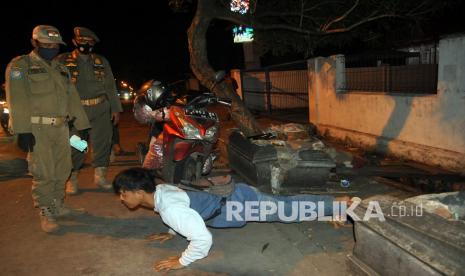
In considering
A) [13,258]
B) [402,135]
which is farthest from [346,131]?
[13,258]

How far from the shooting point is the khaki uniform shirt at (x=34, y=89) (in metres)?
3.79

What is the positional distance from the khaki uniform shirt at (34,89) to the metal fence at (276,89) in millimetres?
8345

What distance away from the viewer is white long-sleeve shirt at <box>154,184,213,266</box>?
276 cm

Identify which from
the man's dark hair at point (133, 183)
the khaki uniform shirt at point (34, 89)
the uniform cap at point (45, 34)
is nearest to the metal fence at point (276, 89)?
the khaki uniform shirt at point (34, 89)

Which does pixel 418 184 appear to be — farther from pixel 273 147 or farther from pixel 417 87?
pixel 417 87

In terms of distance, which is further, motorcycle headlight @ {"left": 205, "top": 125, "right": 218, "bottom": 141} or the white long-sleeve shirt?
motorcycle headlight @ {"left": 205, "top": 125, "right": 218, "bottom": 141}

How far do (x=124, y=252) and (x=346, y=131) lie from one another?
5260 millimetres

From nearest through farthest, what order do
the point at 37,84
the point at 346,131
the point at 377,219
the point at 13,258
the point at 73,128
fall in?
the point at 377,219 → the point at 13,258 → the point at 37,84 → the point at 73,128 → the point at 346,131

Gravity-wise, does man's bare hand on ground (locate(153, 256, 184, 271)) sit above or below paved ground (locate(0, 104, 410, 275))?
above

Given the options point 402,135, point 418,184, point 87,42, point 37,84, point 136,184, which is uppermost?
point 87,42

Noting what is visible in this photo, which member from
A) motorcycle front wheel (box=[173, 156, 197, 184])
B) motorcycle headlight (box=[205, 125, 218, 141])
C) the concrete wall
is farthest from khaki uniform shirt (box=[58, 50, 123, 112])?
the concrete wall

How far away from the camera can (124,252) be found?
137 inches

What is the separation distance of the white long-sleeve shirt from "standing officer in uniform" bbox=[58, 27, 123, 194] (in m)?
2.51

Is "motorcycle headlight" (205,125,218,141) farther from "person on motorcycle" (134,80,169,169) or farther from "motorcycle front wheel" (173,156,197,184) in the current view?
"person on motorcycle" (134,80,169,169)
